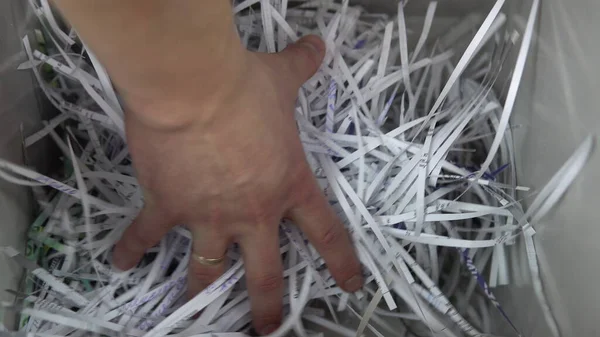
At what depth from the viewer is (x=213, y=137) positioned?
436 mm

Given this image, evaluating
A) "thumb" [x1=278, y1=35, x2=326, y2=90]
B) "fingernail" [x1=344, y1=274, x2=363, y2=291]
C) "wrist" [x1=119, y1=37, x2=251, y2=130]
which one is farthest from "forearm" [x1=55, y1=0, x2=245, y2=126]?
"fingernail" [x1=344, y1=274, x2=363, y2=291]

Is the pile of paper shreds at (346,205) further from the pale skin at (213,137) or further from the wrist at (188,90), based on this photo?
the wrist at (188,90)

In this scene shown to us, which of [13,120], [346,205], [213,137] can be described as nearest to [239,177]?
[213,137]

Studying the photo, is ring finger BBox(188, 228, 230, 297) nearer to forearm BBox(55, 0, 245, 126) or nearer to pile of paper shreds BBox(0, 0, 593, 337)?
pile of paper shreds BBox(0, 0, 593, 337)

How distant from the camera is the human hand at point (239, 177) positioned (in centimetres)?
43

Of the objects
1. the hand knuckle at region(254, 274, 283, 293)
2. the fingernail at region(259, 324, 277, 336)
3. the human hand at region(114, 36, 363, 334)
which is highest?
the human hand at region(114, 36, 363, 334)

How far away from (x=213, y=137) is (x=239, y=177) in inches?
1.6

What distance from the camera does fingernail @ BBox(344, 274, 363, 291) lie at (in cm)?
55

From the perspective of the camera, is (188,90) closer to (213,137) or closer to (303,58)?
(213,137)

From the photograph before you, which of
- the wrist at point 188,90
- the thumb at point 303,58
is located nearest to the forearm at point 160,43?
the wrist at point 188,90

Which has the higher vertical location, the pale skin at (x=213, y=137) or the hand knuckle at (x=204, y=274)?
the pale skin at (x=213, y=137)

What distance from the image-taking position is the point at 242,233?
1.64 ft

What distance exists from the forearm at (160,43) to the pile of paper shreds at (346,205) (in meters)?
0.20

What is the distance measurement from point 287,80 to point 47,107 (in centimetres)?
28
